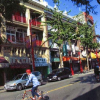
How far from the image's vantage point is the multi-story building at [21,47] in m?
21.9

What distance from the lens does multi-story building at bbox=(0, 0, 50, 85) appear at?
21.9 metres

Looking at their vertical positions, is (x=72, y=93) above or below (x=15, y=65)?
below

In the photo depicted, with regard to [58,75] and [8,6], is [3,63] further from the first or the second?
[8,6]

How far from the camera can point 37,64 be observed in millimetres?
26625

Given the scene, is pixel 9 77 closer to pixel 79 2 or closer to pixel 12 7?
pixel 12 7

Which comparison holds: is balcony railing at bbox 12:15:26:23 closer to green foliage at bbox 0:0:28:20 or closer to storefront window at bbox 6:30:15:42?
storefront window at bbox 6:30:15:42

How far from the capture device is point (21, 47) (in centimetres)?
2481

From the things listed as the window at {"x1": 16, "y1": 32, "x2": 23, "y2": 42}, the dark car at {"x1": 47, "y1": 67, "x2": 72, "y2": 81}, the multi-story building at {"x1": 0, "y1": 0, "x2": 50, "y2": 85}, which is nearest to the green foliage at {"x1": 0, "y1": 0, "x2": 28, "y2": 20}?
the multi-story building at {"x1": 0, "y1": 0, "x2": 50, "y2": 85}

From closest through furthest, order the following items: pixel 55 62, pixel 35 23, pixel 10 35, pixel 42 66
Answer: pixel 10 35 → pixel 35 23 → pixel 42 66 → pixel 55 62

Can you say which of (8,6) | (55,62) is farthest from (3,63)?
(55,62)

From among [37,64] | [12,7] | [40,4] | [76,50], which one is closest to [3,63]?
[37,64]

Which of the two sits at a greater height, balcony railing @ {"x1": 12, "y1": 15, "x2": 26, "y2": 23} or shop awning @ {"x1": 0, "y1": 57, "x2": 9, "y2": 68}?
balcony railing @ {"x1": 12, "y1": 15, "x2": 26, "y2": 23}

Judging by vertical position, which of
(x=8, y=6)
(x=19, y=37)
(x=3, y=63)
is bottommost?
(x=3, y=63)

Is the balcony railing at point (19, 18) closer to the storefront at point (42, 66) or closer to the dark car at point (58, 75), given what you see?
the storefront at point (42, 66)
